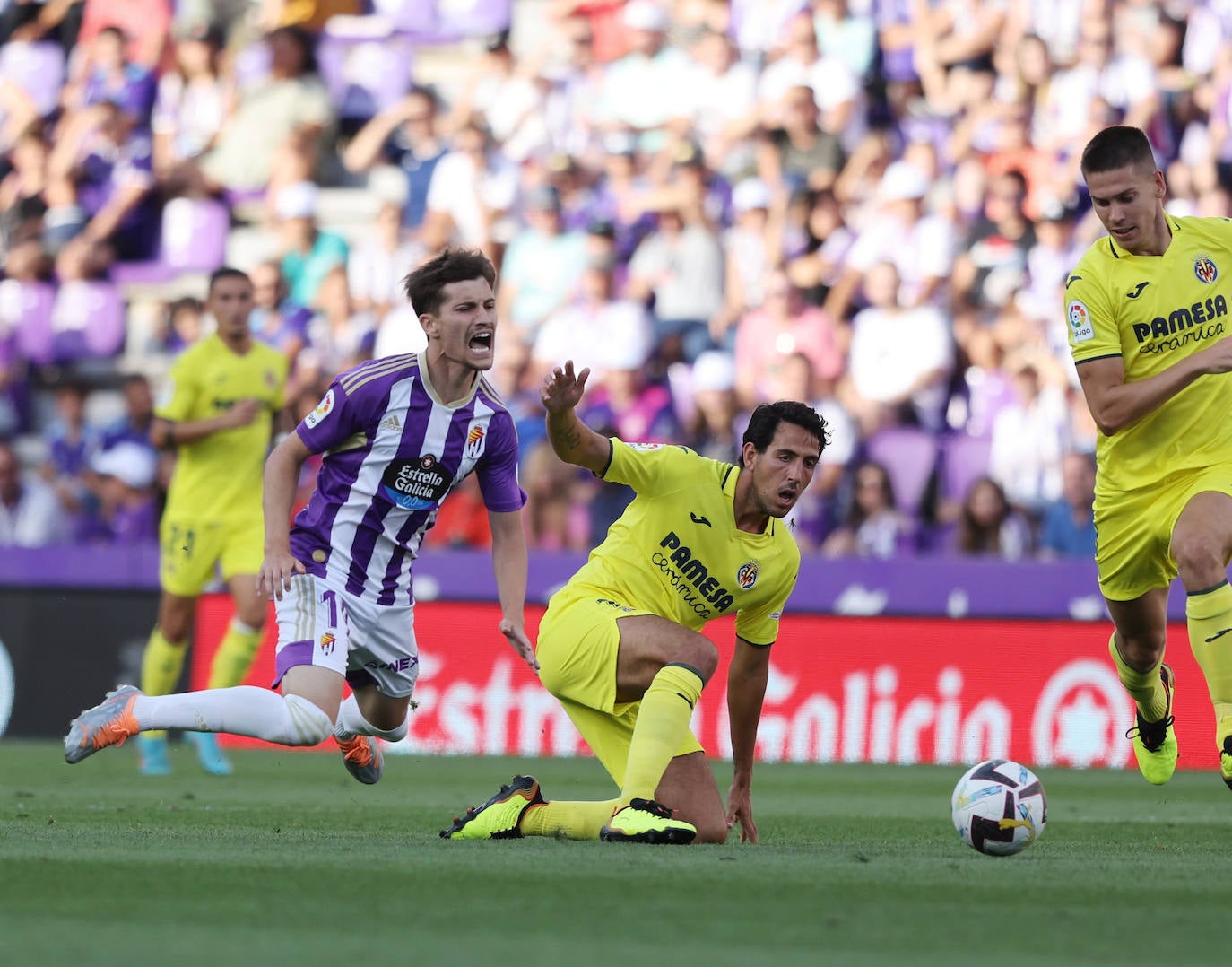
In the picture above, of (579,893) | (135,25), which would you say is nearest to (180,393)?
(579,893)

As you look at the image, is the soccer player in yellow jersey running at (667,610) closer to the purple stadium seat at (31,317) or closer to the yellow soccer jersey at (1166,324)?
the yellow soccer jersey at (1166,324)

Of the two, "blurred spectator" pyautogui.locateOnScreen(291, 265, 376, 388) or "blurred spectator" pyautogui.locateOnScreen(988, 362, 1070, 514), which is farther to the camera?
"blurred spectator" pyautogui.locateOnScreen(291, 265, 376, 388)

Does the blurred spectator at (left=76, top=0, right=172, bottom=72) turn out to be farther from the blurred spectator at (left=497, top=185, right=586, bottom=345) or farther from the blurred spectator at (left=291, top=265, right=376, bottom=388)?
the blurred spectator at (left=497, top=185, right=586, bottom=345)

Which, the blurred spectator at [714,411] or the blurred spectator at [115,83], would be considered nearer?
the blurred spectator at [714,411]

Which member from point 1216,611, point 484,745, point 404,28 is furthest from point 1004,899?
point 404,28

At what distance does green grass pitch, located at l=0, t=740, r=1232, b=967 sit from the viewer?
362cm

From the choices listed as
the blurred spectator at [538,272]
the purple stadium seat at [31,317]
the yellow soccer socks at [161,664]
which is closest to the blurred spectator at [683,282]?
the blurred spectator at [538,272]

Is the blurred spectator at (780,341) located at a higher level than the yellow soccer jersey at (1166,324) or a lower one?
higher

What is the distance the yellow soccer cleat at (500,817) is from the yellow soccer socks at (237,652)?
4008 mm

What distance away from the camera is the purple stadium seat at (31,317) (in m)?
15.7

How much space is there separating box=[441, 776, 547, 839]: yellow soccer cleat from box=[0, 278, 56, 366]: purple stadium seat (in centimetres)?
1068

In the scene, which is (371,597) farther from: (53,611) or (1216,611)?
(53,611)

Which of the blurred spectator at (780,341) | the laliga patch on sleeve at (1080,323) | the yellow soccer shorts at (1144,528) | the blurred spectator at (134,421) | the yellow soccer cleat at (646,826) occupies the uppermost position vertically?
the blurred spectator at (780,341)

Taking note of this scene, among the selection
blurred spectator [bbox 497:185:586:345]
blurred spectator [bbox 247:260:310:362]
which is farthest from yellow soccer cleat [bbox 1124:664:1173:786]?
blurred spectator [bbox 247:260:310:362]
